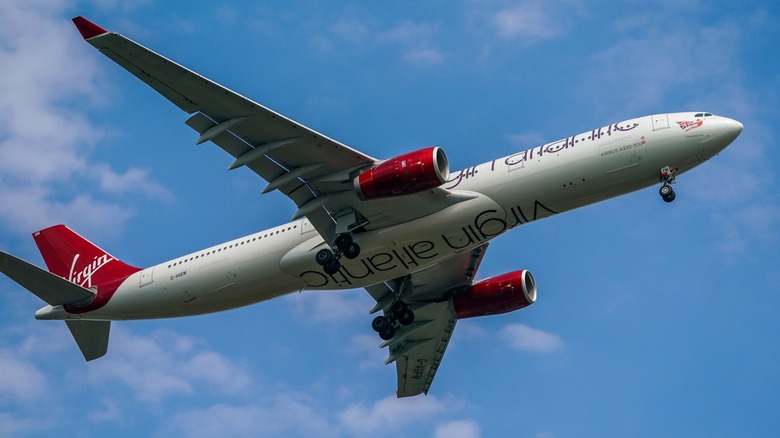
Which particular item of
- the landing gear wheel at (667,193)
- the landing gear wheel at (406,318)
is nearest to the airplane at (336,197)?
the landing gear wheel at (667,193)

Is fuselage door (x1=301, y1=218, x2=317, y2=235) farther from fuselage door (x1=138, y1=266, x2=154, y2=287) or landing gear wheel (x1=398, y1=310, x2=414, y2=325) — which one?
landing gear wheel (x1=398, y1=310, x2=414, y2=325)

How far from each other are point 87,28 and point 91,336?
1569 centimetres

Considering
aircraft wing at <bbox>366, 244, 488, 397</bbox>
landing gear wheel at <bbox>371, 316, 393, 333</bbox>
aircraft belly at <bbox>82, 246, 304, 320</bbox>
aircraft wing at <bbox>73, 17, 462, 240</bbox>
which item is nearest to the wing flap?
aircraft wing at <bbox>366, 244, 488, 397</bbox>

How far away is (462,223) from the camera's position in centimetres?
4056

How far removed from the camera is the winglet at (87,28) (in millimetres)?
37469

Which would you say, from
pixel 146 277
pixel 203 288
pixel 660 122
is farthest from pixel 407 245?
pixel 146 277

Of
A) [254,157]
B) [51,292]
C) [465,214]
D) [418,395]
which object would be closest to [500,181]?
[465,214]

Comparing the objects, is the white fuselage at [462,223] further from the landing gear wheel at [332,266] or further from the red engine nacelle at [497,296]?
the red engine nacelle at [497,296]

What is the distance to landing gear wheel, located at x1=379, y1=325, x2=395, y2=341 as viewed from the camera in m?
48.8

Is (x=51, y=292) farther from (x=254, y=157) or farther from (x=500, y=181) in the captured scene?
(x=500, y=181)

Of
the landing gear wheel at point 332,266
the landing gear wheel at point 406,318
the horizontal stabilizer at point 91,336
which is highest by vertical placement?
the landing gear wheel at point 406,318

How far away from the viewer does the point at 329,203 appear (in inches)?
1655

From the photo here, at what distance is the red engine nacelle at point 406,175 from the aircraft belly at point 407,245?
1869 millimetres

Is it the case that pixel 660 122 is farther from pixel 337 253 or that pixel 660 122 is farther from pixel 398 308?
pixel 398 308
